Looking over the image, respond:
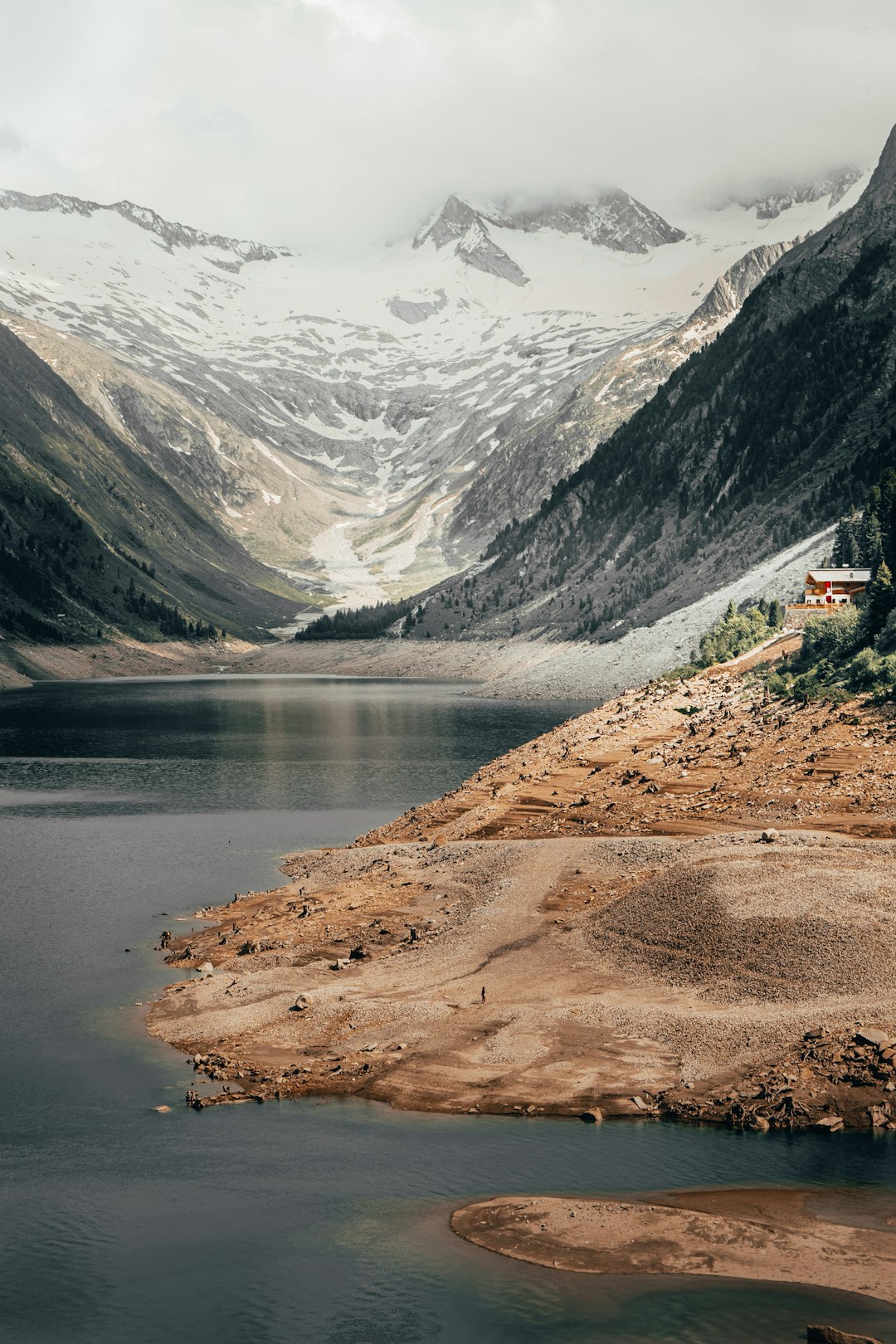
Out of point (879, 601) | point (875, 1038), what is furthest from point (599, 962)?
point (879, 601)

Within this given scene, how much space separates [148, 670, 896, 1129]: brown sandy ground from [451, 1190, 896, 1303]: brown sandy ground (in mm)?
4728

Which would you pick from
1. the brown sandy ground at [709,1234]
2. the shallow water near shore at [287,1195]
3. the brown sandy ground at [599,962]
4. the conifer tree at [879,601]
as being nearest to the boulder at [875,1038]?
the brown sandy ground at [599,962]

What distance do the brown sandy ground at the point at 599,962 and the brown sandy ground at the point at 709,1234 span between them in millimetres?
4728

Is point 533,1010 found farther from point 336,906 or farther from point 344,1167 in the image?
point 336,906

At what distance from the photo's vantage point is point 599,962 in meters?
49.6

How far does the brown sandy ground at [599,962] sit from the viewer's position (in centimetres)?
4019

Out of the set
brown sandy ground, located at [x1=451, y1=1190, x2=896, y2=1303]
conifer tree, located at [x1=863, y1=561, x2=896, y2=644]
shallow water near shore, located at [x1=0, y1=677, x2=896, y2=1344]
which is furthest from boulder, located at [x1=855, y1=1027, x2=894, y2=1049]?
conifer tree, located at [x1=863, y1=561, x2=896, y2=644]

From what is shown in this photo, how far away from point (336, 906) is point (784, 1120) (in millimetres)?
27561

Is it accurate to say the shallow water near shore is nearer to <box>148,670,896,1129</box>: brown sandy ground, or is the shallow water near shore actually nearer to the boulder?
<box>148,670,896,1129</box>: brown sandy ground

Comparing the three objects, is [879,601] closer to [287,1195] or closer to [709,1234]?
[709,1234]

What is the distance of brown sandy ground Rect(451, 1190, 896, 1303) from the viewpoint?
1201 inches

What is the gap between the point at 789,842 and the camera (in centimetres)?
5628

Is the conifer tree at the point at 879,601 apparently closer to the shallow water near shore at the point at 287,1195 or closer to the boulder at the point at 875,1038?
the boulder at the point at 875,1038

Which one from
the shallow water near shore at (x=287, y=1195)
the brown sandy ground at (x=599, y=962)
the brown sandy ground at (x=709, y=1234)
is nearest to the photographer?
the shallow water near shore at (x=287, y=1195)
